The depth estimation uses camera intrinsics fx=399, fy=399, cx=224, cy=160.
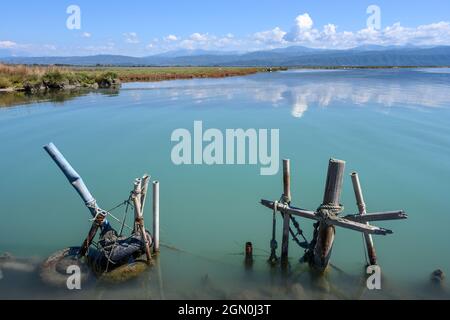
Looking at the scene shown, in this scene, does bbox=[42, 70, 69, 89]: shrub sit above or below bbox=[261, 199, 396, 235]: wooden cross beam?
above

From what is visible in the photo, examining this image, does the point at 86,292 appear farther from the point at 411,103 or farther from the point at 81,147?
the point at 411,103

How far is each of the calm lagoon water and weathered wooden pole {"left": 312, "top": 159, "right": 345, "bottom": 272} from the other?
2.19 ft

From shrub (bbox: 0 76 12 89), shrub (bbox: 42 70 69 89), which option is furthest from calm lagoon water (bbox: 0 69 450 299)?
shrub (bbox: 42 70 69 89)

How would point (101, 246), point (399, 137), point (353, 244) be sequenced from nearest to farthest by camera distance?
1. point (101, 246)
2. point (353, 244)
3. point (399, 137)

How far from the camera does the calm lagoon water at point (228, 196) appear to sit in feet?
34.9

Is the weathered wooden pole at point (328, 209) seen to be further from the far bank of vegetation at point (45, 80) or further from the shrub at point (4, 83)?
the shrub at point (4, 83)

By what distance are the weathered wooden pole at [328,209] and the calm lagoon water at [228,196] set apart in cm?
67

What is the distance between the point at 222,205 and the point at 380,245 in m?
5.92

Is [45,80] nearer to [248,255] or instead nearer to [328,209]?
[248,255]

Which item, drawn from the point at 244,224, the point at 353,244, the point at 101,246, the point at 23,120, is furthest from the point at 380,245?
the point at 23,120

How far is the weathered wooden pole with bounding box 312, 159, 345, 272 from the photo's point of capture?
1001 cm

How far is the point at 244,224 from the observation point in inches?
557

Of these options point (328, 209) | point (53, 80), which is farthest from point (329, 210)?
point (53, 80)

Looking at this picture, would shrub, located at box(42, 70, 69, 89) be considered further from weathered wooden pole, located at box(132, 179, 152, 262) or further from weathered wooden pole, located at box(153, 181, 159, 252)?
weathered wooden pole, located at box(132, 179, 152, 262)
